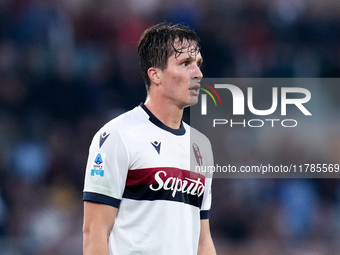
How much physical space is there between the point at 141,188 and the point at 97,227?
0.31 meters

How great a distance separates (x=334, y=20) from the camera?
883 cm

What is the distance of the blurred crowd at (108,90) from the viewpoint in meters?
7.46

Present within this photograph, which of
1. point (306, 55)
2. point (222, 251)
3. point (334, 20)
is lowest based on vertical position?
point (222, 251)

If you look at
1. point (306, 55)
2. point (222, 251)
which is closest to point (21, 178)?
point (222, 251)

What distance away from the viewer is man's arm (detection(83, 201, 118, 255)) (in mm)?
3145

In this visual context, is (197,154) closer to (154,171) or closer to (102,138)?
(154,171)

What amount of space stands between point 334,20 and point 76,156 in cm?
407

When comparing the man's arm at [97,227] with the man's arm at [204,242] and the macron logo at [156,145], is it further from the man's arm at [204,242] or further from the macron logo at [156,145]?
the man's arm at [204,242]

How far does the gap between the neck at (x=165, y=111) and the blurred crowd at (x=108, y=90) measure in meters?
3.83

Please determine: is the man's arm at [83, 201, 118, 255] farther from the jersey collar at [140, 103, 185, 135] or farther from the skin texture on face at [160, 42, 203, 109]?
the skin texture on face at [160, 42, 203, 109]

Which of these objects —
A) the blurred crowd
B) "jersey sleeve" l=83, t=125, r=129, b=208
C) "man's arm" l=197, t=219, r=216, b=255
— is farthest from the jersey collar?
the blurred crowd

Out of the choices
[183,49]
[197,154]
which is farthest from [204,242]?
[183,49]

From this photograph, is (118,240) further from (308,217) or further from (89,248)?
(308,217)

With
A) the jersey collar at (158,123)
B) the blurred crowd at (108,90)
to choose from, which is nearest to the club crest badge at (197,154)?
the jersey collar at (158,123)
